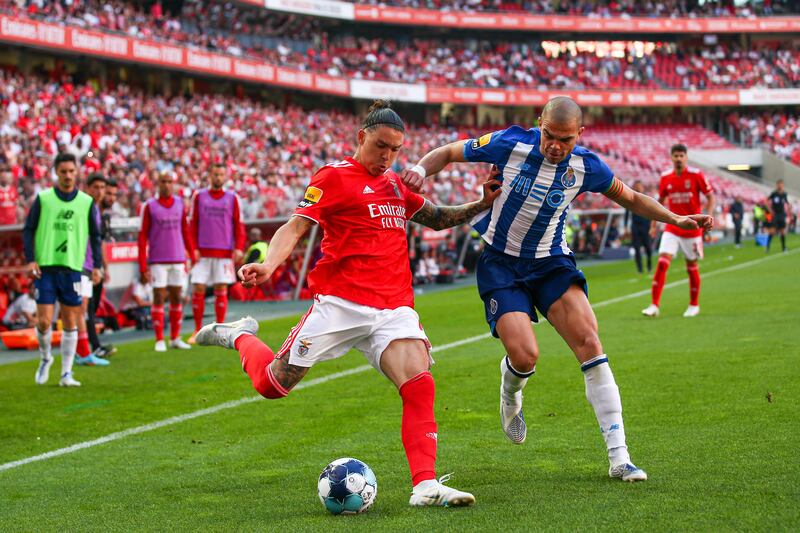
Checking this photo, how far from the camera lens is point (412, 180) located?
5719 mm

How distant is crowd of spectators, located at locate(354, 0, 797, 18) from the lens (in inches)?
2350

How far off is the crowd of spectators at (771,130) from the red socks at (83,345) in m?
52.7

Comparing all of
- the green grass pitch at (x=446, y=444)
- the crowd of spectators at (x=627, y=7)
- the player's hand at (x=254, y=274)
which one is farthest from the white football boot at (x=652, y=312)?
the crowd of spectators at (x=627, y=7)

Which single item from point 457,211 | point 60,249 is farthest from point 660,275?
point 457,211

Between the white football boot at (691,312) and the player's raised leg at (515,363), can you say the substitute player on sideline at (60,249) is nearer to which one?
the player's raised leg at (515,363)

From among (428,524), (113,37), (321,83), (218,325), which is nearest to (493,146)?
(218,325)

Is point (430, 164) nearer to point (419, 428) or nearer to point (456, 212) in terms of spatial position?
point (456, 212)

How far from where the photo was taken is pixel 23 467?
6820 mm

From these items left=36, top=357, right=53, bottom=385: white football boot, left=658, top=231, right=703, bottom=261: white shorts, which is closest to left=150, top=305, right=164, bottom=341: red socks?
left=36, top=357, right=53, bottom=385: white football boot

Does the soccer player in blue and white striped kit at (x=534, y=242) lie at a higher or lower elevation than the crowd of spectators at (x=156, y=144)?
lower

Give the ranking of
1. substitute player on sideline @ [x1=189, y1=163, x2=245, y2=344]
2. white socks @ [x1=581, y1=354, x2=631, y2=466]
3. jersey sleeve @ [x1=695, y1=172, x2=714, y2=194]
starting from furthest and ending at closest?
jersey sleeve @ [x1=695, y1=172, x2=714, y2=194]
substitute player on sideline @ [x1=189, y1=163, x2=245, y2=344]
white socks @ [x1=581, y1=354, x2=631, y2=466]

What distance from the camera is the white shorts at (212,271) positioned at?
1380cm

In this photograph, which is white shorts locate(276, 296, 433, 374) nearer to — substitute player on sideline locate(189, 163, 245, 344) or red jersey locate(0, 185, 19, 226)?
substitute player on sideline locate(189, 163, 245, 344)

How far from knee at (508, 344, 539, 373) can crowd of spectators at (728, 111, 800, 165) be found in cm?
5668
